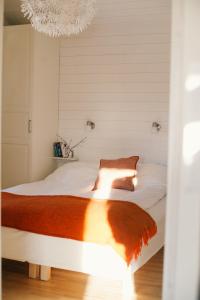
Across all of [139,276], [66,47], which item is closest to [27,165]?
[66,47]

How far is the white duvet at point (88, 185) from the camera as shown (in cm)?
384

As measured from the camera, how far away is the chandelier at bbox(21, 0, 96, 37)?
129 inches

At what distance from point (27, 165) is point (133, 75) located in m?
1.73

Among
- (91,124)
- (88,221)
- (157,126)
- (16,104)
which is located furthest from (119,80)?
(88,221)

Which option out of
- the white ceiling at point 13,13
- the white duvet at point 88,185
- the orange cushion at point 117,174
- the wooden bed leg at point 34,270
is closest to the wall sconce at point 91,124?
the white duvet at point 88,185

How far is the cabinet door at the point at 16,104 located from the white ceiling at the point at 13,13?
0.24 meters

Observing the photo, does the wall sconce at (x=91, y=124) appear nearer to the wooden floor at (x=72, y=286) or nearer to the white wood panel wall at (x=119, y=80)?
the white wood panel wall at (x=119, y=80)

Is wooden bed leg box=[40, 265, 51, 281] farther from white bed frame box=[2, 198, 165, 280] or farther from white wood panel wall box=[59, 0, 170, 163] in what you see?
white wood panel wall box=[59, 0, 170, 163]

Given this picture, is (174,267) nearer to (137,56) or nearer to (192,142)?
(192,142)

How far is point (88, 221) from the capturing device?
115 inches

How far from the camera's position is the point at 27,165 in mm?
4898

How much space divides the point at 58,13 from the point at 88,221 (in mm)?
1732

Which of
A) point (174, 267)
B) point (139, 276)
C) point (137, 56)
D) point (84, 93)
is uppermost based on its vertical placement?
point (137, 56)

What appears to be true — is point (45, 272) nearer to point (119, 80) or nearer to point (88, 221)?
point (88, 221)
